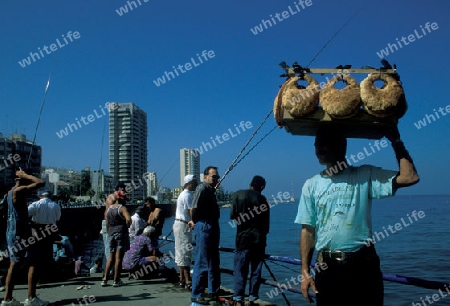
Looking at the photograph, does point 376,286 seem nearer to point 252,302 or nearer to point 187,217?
point 252,302

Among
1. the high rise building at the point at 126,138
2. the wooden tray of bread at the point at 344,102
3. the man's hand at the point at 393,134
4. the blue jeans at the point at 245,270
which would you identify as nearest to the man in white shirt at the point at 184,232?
the blue jeans at the point at 245,270

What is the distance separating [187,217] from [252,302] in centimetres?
187

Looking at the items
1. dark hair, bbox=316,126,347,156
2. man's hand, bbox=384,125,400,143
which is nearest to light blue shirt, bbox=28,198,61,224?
dark hair, bbox=316,126,347,156

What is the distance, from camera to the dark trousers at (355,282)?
8.77 ft

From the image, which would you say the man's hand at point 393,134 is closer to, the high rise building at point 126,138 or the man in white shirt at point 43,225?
the man in white shirt at point 43,225

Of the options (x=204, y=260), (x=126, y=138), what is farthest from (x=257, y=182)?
(x=126, y=138)

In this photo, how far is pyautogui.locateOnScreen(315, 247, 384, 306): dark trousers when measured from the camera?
105 inches

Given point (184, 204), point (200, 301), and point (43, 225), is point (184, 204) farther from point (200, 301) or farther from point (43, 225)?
point (43, 225)

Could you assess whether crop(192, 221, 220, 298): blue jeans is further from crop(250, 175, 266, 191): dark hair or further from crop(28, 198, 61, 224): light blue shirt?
crop(28, 198, 61, 224): light blue shirt

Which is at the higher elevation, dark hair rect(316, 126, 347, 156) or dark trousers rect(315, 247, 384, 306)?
dark hair rect(316, 126, 347, 156)

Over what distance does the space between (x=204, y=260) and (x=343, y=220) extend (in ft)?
10.3

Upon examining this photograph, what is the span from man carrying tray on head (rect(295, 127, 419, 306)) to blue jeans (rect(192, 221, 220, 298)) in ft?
8.81

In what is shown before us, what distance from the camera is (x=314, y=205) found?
118 inches

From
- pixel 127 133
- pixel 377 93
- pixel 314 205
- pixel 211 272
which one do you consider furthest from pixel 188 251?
pixel 127 133
